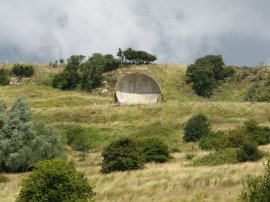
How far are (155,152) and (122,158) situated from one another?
5.24m

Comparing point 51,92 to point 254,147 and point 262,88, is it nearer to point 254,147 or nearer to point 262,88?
point 262,88

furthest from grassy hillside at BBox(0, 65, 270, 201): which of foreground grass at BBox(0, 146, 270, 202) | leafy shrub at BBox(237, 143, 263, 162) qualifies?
leafy shrub at BBox(237, 143, 263, 162)

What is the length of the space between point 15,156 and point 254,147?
18473mm

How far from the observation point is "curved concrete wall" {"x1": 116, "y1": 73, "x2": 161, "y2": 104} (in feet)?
272

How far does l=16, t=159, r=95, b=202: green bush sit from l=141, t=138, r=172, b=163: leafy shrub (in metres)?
16.6

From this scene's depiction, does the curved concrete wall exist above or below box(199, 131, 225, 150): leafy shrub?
above

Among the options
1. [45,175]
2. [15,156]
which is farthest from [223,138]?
[45,175]

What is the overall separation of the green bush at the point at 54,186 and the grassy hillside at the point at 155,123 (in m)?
2.46

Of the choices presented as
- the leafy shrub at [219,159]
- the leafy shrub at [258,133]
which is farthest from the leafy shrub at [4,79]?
the leafy shrub at [219,159]

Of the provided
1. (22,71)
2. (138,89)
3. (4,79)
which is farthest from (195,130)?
(22,71)

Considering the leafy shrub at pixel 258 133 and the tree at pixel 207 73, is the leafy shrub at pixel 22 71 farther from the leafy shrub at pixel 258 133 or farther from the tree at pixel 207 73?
the leafy shrub at pixel 258 133

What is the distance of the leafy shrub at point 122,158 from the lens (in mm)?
33750

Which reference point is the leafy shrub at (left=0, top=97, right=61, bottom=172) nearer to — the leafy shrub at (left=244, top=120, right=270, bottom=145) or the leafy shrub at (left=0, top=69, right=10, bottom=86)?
the leafy shrub at (left=244, top=120, right=270, bottom=145)

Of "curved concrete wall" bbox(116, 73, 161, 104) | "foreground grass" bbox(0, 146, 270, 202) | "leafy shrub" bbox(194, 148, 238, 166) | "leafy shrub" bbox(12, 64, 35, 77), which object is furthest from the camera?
"leafy shrub" bbox(12, 64, 35, 77)
